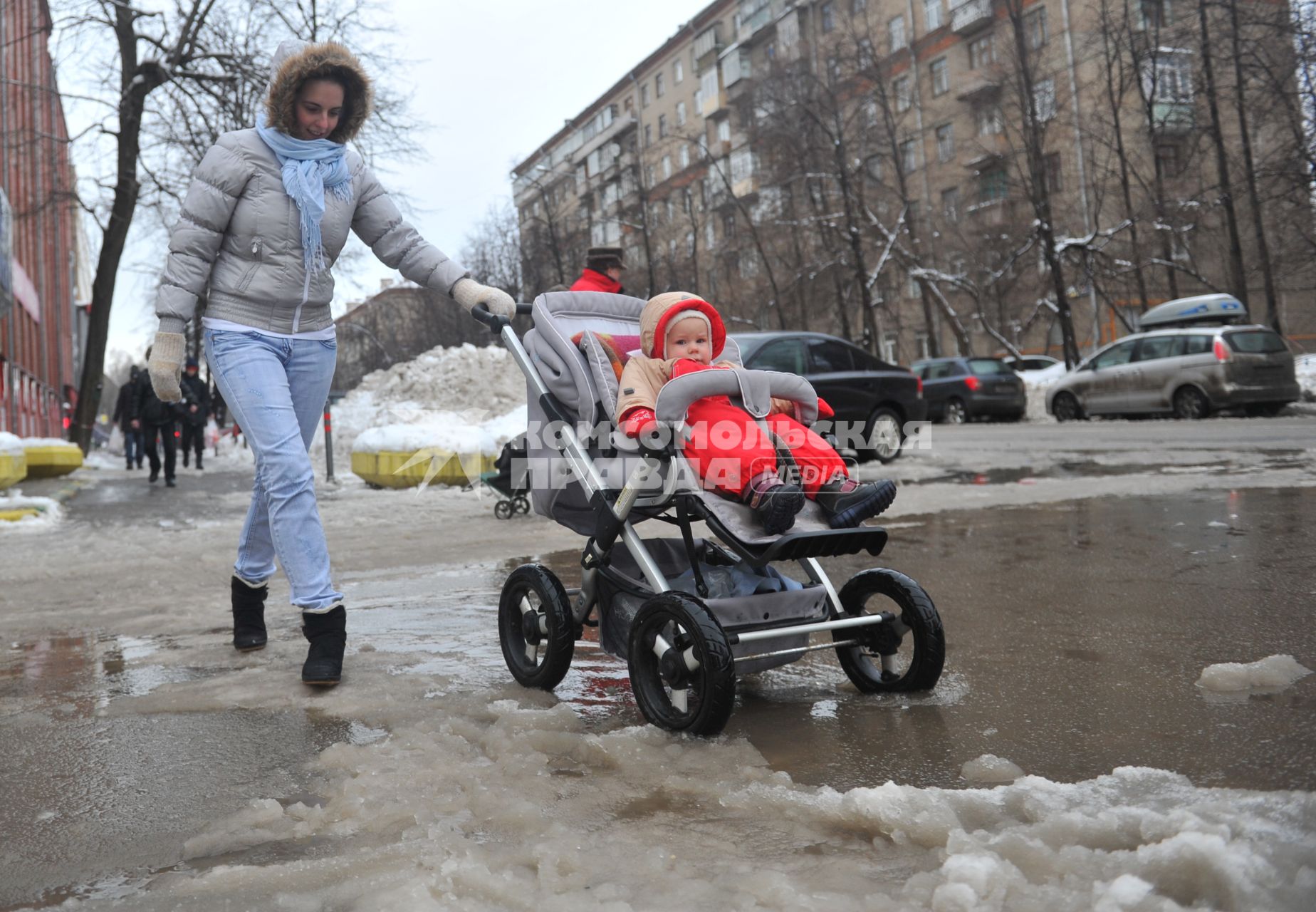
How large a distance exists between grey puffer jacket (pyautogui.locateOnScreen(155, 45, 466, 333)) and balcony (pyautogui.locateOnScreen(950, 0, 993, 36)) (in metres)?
40.6

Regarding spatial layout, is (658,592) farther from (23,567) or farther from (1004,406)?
(1004,406)

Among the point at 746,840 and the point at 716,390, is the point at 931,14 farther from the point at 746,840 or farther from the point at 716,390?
the point at 746,840

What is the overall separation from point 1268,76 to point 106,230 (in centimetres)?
2175

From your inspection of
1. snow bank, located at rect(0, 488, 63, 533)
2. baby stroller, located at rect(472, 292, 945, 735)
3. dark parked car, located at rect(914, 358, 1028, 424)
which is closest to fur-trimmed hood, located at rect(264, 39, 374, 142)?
baby stroller, located at rect(472, 292, 945, 735)

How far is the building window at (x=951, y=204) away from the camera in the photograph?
40.2 m

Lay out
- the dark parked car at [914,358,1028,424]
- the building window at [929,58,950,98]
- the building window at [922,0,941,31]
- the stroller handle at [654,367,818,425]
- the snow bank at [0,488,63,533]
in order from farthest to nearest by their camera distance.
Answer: the building window at [929,58,950,98] < the building window at [922,0,941,31] < the dark parked car at [914,358,1028,424] < the snow bank at [0,488,63,533] < the stroller handle at [654,367,818,425]

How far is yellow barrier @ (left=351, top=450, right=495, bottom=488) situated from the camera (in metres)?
12.6

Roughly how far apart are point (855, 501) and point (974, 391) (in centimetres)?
2231

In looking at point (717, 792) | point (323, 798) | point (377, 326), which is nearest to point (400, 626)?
point (323, 798)

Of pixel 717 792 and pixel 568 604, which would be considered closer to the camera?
pixel 717 792

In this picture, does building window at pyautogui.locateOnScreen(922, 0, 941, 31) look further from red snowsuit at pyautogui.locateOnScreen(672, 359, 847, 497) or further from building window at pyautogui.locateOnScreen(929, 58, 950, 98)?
red snowsuit at pyautogui.locateOnScreen(672, 359, 847, 497)

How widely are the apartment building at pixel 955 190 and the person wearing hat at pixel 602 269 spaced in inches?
722

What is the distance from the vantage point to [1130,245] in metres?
32.9

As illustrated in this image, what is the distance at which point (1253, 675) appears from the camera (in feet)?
10.4
